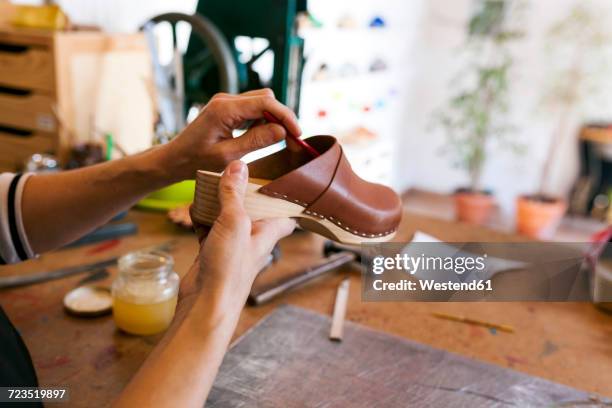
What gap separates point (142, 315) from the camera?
802 millimetres

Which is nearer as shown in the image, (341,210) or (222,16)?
(341,210)

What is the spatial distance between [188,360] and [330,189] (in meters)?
0.33

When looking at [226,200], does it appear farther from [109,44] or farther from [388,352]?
[109,44]

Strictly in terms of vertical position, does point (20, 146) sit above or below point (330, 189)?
below

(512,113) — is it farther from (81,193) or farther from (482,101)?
(81,193)

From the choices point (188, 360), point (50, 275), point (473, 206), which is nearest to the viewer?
point (188, 360)

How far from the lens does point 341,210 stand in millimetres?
763

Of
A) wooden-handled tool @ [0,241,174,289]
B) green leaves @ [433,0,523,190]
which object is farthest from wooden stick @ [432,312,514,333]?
green leaves @ [433,0,523,190]

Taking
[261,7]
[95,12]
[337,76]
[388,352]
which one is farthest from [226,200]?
[337,76]

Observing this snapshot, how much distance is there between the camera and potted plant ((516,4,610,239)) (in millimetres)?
3311

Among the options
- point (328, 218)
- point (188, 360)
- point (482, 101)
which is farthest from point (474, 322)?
point (482, 101)

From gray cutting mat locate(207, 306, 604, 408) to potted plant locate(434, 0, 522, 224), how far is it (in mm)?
2841

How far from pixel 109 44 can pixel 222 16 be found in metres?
0.33

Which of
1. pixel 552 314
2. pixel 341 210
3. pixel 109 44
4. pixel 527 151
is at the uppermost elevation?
pixel 109 44
